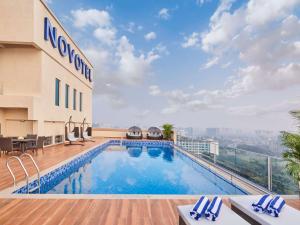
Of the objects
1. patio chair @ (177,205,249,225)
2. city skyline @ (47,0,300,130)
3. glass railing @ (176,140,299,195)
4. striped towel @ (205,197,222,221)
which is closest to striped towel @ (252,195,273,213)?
patio chair @ (177,205,249,225)

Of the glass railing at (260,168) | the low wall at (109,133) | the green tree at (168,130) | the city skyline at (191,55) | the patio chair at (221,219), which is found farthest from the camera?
the low wall at (109,133)

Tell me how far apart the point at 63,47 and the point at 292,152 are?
44.8 feet

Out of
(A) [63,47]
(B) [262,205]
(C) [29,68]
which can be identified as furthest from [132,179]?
(A) [63,47]

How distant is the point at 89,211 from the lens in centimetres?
Answer: 356

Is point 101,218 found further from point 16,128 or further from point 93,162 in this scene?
point 16,128

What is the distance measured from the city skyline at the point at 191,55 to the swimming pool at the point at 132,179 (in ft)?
11.7

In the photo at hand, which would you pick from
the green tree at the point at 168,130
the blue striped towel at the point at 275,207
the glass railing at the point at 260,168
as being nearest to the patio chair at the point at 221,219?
the blue striped towel at the point at 275,207

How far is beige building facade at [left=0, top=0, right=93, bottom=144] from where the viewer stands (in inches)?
418

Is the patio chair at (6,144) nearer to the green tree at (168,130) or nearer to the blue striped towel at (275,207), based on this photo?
the blue striped towel at (275,207)

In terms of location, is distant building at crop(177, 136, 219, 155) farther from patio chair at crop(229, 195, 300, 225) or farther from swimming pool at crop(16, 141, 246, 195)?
patio chair at crop(229, 195, 300, 225)

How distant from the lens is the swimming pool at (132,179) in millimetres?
6098

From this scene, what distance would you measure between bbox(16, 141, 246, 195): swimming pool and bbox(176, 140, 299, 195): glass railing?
479 mm

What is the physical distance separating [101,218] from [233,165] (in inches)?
177

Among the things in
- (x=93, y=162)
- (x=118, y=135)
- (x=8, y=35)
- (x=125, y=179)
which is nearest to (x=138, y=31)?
(x=118, y=135)
